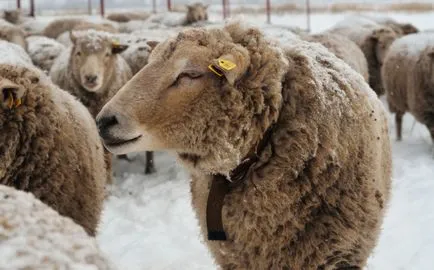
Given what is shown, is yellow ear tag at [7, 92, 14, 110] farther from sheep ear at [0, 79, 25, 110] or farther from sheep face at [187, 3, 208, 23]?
sheep face at [187, 3, 208, 23]

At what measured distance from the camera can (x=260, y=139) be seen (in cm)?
263

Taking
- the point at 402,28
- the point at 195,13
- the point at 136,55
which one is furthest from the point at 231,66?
the point at 195,13

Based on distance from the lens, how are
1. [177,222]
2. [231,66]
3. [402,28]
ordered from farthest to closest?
1. [402,28]
2. [177,222]
3. [231,66]

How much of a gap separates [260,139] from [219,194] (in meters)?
0.33

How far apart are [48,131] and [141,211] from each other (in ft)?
9.19

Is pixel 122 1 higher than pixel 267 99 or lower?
higher

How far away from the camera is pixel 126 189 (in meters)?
6.73

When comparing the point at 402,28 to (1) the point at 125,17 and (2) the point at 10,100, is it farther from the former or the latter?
(2) the point at 10,100

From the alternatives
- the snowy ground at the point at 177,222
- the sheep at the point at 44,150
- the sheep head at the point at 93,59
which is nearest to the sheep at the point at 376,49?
the snowy ground at the point at 177,222

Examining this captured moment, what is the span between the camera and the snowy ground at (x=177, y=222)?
4.49m

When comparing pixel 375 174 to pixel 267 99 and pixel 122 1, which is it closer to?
pixel 267 99

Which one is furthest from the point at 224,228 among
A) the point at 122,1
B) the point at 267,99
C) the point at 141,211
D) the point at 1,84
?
the point at 122,1

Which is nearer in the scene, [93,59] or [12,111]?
[12,111]

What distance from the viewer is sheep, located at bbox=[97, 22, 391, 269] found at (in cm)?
253
